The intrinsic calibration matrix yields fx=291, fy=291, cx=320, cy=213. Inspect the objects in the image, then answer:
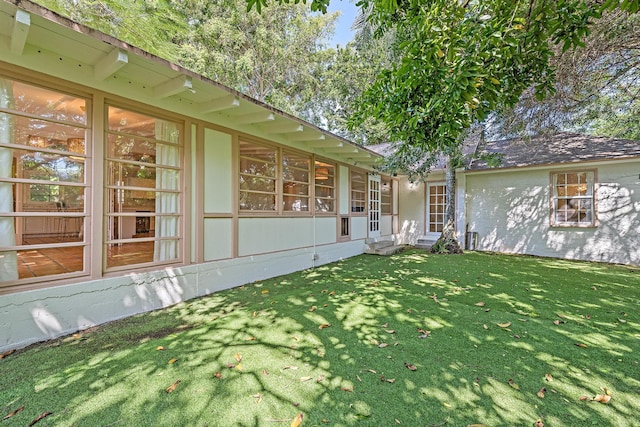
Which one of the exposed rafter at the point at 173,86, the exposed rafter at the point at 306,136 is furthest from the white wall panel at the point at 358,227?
the exposed rafter at the point at 173,86

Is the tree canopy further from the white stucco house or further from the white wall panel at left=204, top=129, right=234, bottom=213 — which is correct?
the white wall panel at left=204, top=129, right=234, bottom=213

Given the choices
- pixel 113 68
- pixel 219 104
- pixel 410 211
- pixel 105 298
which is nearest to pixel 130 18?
pixel 219 104

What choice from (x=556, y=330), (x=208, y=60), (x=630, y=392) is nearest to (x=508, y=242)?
(x=556, y=330)

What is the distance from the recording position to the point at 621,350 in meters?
2.82

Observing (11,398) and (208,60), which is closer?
(11,398)

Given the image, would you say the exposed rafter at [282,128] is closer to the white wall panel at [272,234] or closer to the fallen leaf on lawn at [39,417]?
the white wall panel at [272,234]

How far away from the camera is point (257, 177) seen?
567 centimetres

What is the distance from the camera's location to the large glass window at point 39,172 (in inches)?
116

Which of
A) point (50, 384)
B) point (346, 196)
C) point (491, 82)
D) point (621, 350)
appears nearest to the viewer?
point (50, 384)

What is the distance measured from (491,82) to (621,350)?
2873 mm

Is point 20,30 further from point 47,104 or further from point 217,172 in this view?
point 217,172

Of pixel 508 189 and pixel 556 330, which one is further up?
pixel 508 189

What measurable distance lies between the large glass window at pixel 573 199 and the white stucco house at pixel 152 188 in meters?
0.03

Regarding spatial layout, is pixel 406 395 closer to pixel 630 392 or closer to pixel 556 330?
pixel 630 392
